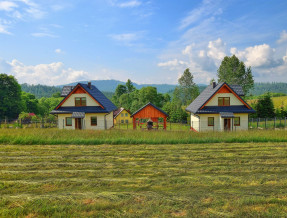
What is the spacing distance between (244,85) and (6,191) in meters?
47.8

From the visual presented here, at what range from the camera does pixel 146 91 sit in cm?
5072

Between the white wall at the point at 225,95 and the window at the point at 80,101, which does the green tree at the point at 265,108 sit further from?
the window at the point at 80,101

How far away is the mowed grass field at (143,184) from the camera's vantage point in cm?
454

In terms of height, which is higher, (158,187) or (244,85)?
(244,85)

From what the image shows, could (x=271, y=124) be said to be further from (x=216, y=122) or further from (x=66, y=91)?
(x=66, y=91)

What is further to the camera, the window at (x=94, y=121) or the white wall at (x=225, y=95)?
the window at (x=94, y=121)

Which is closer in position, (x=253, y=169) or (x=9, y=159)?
(x=253, y=169)

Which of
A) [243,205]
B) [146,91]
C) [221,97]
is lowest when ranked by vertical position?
[243,205]

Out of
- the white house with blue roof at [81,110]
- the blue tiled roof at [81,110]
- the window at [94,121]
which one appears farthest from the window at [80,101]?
the window at [94,121]

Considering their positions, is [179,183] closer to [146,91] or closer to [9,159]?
[9,159]

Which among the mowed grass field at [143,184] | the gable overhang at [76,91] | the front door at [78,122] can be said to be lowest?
the mowed grass field at [143,184]

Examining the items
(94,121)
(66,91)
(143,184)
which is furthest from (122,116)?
(143,184)

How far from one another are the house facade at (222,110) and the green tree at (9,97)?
43556 mm

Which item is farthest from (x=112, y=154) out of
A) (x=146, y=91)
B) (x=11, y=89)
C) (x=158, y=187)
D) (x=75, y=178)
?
(x=11, y=89)
